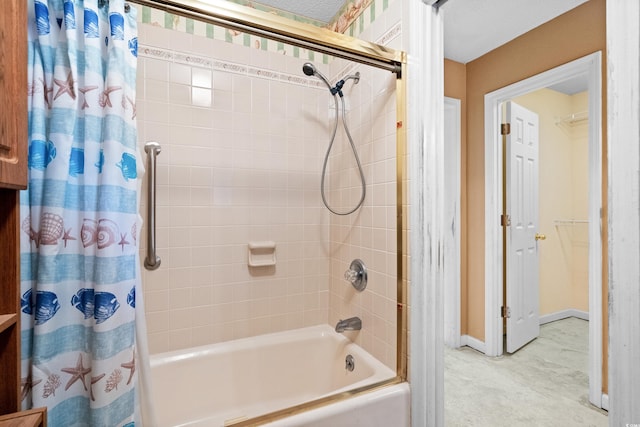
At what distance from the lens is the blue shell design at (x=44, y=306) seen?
770 millimetres

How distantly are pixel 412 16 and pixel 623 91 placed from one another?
Answer: 803mm

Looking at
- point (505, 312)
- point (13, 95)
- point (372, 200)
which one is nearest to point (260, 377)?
point (372, 200)

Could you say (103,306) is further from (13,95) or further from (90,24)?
(90,24)

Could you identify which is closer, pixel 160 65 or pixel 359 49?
pixel 359 49

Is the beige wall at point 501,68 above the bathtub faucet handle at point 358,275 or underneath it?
above

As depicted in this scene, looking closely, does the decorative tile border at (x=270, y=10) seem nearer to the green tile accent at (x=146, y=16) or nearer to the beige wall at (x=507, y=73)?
the green tile accent at (x=146, y=16)

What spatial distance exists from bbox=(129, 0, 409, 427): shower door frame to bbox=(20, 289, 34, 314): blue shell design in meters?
0.65

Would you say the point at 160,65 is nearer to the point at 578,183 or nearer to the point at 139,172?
the point at 139,172

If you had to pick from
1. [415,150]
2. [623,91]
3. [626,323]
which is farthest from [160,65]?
[626,323]

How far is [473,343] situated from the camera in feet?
8.43

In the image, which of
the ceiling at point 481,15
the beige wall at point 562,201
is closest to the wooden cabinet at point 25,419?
the ceiling at point 481,15

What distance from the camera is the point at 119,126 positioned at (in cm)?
87

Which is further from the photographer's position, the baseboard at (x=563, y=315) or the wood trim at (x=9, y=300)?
the baseboard at (x=563, y=315)

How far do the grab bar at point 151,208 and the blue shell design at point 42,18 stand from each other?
Answer: 0.59 metres
